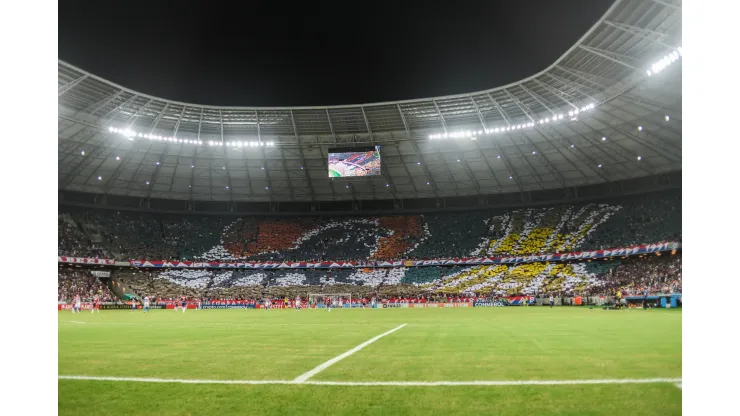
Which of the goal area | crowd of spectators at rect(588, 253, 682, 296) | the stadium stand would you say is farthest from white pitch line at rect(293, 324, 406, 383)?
the goal area

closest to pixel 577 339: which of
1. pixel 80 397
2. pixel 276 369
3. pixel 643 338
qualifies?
pixel 643 338

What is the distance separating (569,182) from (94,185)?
6177 cm

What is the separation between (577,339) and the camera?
14.2 metres

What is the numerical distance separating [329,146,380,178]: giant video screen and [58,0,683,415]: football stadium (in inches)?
6.4

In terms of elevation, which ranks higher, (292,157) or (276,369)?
(292,157)

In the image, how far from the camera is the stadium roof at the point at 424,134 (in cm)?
3981

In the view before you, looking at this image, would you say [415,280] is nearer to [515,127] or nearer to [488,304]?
[488,304]

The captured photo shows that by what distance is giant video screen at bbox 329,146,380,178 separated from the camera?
180ft

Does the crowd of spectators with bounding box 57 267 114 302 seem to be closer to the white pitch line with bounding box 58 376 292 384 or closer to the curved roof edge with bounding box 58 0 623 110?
the curved roof edge with bounding box 58 0 623 110

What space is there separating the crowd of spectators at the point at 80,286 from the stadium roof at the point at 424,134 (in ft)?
36.7

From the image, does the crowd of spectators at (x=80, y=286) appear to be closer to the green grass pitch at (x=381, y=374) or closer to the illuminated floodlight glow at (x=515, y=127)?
the illuminated floodlight glow at (x=515, y=127)

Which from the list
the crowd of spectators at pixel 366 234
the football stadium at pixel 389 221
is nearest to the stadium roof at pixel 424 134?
the football stadium at pixel 389 221

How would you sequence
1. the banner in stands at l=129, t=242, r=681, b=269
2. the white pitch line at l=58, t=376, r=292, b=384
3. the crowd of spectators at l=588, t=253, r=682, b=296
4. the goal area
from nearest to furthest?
the white pitch line at l=58, t=376, r=292, b=384, the crowd of spectators at l=588, t=253, r=682, b=296, the banner in stands at l=129, t=242, r=681, b=269, the goal area

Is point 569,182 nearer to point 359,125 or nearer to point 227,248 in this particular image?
point 359,125
